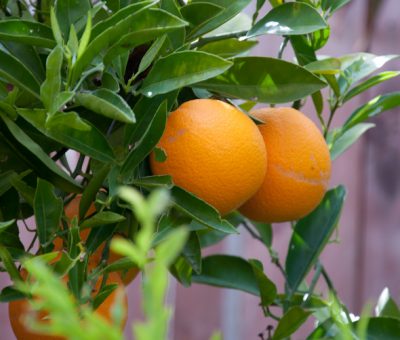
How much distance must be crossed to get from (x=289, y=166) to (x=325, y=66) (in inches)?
4.3

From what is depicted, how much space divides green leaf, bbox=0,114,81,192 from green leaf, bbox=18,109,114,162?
4 cm

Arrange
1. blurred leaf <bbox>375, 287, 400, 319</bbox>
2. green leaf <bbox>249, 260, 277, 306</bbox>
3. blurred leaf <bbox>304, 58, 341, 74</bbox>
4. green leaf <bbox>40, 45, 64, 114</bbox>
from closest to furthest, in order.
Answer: green leaf <bbox>40, 45, 64, 114</bbox>, blurred leaf <bbox>304, 58, 341, 74</bbox>, green leaf <bbox>249, 260, 277, 306</bbox>, blurred leaf <bbox>375, 287, 400, 319</bbox>

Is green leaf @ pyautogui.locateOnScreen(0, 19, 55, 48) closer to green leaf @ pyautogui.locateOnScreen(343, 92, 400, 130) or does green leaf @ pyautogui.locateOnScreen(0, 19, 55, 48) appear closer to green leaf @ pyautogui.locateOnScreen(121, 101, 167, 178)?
→ green leaf @ pyautogui.locateOnScreen(121, 101, 167, 178)

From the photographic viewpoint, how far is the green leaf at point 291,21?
66 cm

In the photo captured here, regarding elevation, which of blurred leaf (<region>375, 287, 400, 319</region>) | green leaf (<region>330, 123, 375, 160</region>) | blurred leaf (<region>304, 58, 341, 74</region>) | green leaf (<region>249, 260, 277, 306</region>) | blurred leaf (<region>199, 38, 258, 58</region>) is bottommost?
blurred leaf (<region>375, 287, 400, 319</region>)

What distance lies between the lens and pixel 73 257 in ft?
Answer: 1.81

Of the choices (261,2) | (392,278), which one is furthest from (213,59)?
(392,278)

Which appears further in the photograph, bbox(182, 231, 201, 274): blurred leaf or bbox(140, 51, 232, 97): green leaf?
bbox(182, 231, 201, 274): blurred leaf

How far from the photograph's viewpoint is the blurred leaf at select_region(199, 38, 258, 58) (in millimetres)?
687

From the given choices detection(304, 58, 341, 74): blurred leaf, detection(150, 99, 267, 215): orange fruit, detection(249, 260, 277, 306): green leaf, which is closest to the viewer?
detection(150, 99, 267, 215): orange fruit

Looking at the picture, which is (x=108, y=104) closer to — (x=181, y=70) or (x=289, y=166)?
(x=181, y=70)

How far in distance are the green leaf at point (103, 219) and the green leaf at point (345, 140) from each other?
403 millimetres

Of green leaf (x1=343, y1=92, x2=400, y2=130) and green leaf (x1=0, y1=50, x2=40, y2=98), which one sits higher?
green leaf (x1=0, y1=50, x2=40, y2=98)

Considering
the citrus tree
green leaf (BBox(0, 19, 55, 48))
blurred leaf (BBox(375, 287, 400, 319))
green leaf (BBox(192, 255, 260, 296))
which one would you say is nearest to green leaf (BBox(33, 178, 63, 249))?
the citrus tree
